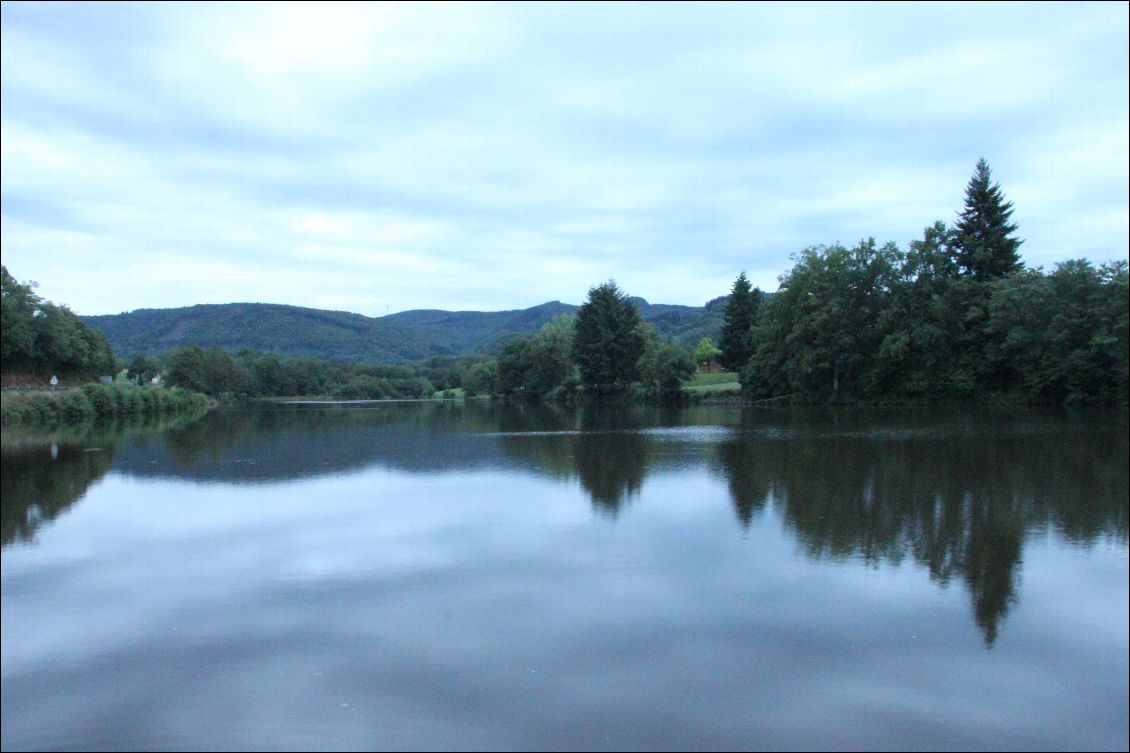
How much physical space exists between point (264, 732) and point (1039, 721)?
5024 mm

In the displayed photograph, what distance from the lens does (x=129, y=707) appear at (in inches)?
219

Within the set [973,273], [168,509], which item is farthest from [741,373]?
[168,509]

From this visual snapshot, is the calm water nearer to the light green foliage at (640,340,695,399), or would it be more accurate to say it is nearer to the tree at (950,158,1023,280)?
the tree at (950,158,1023,280)

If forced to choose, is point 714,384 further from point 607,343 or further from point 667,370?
point 607,343

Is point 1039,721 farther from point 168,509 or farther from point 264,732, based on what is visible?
point 168,509

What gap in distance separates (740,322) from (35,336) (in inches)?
1783

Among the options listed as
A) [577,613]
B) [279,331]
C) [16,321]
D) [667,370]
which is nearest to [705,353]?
[667,370]

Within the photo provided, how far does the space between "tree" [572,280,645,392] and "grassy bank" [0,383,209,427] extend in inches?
1239

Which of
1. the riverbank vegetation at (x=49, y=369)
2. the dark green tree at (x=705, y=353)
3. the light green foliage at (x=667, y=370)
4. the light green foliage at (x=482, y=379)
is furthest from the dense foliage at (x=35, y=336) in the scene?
the dark green tree at (x=705, y=353)

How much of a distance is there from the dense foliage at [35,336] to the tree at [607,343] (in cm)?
3607

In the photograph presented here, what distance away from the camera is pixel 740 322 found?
201ft

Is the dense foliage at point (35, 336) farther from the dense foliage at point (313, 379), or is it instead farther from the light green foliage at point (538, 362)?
the dense foliage at point (313, 379)

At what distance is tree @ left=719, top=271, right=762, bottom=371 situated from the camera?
199ft

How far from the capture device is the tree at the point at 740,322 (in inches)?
2383
